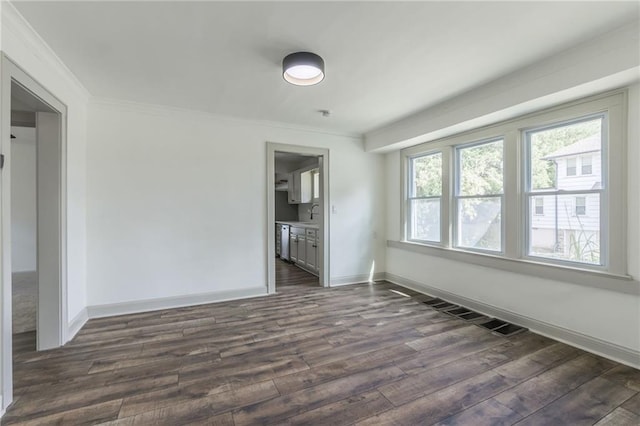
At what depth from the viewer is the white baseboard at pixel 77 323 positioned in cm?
273

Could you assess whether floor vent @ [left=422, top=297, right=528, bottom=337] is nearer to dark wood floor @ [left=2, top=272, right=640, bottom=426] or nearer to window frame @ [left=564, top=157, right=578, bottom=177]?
dark wood floor @ [left=2, top=272, right=640, bottom=426]

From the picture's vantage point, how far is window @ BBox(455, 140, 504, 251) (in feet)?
11.1

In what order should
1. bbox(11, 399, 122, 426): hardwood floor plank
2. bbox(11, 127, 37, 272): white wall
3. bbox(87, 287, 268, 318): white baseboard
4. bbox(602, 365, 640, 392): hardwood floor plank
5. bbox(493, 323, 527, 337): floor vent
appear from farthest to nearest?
bbox(11, 127, 37, 272): white wall → bbox(87, 287, 268, 318): white baseboard → bbox(493, 323, 527, 337): floor vent → bbox(602, 365, 640, 392): hardwood floor plank → bbox(11, 399, 122, 426): hardwood floor plank

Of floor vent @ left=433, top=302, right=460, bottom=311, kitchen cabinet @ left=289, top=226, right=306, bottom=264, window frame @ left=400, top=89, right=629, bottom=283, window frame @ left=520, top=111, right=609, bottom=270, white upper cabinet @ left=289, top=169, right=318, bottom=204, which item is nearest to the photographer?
window frame @ left=400, top=89, right=629, bottom=283

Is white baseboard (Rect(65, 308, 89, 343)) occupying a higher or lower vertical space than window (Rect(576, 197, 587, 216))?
lower

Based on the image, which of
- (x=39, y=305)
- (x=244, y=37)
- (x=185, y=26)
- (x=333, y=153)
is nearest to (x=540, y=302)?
(x=333, y=153)

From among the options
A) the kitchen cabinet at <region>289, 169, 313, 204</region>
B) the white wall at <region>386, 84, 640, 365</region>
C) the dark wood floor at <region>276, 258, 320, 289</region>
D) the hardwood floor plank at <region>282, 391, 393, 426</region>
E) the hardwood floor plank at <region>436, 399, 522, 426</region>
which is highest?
the kitchen cabinet at <region>289, 169, 313, 204</region>

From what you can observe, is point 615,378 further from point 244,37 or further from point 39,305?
point 39,305

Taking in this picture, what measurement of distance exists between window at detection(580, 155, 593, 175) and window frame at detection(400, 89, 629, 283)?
0.35ft

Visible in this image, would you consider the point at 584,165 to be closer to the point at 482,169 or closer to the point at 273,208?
the point at 482,169

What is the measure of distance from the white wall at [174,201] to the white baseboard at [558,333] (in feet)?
9.25

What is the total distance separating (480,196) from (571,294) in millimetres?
1386

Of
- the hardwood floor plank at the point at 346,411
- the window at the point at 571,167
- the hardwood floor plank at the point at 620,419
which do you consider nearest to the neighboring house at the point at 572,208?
the window at the point at 571,167

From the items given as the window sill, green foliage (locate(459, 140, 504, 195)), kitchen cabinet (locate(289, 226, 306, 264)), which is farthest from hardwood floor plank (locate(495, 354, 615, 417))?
kitchen cabinet (locate(289, 226, 306, 264))
